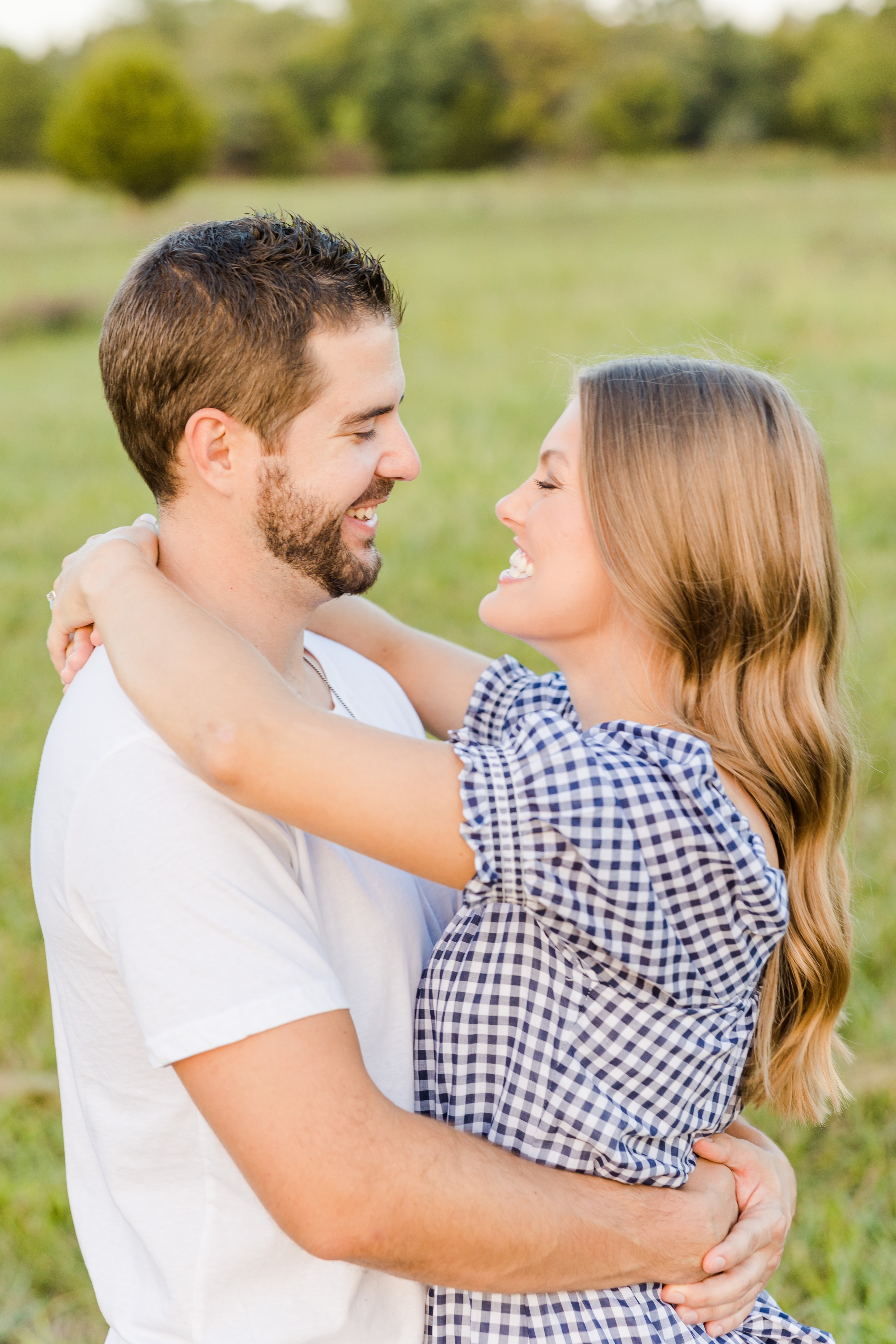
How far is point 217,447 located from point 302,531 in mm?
203

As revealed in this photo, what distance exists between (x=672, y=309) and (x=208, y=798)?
50.8 ft

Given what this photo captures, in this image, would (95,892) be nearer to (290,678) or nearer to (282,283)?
(290,678)

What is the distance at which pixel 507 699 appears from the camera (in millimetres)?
2410

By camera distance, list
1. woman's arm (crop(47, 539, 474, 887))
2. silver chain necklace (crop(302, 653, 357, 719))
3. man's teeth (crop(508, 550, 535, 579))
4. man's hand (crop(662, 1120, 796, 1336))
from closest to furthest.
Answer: woman's arm (crop(47, 539, 474, 887))
man's hand (crop(662, 1120, 796, 1336))
man's teeth (crop(508, 550, 535, 579))
silver chain necklace (crop(302, 653, 357, 719))

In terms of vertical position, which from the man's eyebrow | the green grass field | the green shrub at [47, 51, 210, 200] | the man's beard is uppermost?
the green shrub at [47, 51, 210, 200]

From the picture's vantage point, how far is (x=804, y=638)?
2031mm

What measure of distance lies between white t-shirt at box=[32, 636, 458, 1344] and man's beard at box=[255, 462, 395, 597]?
0.39 metres

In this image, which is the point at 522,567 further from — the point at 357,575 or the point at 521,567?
the point at 357,575

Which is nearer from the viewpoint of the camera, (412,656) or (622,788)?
(622,788)

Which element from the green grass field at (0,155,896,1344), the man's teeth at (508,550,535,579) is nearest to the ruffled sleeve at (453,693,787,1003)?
the man's teeth at (508,550,535,579)

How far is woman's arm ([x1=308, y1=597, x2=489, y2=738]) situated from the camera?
2.64 meters

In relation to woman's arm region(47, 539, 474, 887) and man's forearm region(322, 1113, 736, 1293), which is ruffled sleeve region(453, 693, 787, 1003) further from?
man's forearm region(322, 1113, 736, 1293)

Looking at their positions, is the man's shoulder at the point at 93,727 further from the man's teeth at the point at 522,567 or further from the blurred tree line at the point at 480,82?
the blurred tree line at the point at 480,82

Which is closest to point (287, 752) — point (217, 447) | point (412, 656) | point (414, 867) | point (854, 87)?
point (414, 867)
